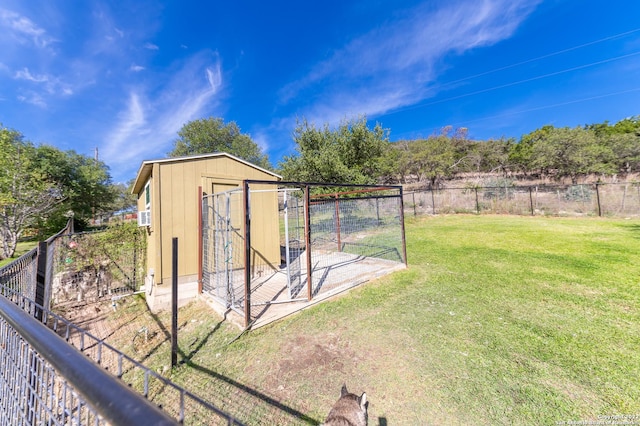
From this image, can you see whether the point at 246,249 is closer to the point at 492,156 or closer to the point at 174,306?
the point at 174,306

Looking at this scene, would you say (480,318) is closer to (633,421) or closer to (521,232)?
(633,421)

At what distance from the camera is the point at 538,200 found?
1234cm

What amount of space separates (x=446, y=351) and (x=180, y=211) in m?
4.88

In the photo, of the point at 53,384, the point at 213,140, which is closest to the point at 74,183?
the point at 213,140

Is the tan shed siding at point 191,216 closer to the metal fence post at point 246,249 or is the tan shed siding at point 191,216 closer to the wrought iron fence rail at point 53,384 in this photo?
the metal fence post at point 246,249

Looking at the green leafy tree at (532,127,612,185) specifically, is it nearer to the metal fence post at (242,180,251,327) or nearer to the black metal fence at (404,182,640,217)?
the black metal fence at (404,182,640,217)

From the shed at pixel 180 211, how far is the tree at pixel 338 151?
6.77 meters

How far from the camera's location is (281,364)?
2586 millimetres

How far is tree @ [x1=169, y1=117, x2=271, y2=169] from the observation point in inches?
940

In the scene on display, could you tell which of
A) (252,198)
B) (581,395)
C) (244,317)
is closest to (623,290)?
(581,395)

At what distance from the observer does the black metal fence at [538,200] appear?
10.5 meters

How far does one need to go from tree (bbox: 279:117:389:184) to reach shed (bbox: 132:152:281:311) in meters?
6.77

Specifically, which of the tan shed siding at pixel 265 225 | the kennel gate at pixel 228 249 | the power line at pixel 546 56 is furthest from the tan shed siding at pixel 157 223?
the power line at pixel 546 56

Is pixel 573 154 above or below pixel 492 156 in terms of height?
below
